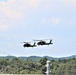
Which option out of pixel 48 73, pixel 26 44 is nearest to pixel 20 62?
pixel 26 44

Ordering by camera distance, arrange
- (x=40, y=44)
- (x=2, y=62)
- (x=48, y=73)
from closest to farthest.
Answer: (x=48, y=73)
(x=40, y=44)
(x=2, y=62)

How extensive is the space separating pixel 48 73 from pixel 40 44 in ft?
54.7

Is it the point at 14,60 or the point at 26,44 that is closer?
the point at 26,44

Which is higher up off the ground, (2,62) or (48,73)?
(2,62)

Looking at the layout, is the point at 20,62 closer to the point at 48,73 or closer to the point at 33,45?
the point at 33,45

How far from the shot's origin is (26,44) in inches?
1558

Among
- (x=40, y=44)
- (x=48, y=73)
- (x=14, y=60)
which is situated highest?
(x=14, y=60)

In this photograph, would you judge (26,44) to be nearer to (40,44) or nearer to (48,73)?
(40,44)

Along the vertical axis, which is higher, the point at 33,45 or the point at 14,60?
the point at 14,60

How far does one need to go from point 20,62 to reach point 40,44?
91357mm

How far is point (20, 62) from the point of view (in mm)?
129125

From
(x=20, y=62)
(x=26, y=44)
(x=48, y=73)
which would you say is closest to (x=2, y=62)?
(x=20, y=62)

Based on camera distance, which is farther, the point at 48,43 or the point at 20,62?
the point at 20,62

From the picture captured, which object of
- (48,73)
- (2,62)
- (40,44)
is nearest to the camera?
(48,73)
